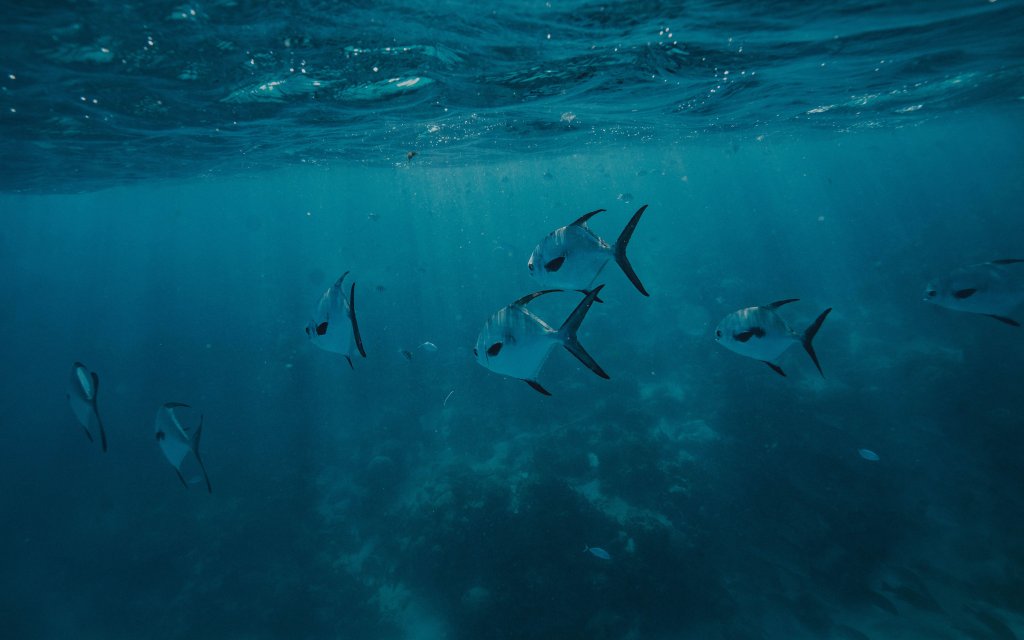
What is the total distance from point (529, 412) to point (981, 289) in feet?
47.9

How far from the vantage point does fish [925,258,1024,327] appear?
16.5 feet

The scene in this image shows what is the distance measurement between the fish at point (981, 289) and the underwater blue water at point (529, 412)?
641 cm

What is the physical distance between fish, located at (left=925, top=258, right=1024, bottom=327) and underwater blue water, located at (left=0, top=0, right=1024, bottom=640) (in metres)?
6.41

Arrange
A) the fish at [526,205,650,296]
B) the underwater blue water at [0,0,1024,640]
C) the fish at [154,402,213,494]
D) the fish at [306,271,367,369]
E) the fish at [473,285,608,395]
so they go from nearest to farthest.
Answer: the fish at [473,285,608,395], the fish at [306,271,367,369], the fish at [526,205,650,296], the fish at [154,402,213,494], the underwater blue water at [0,0,1024,640]

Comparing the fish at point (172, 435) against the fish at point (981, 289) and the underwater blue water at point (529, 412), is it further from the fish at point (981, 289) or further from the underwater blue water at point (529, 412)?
the fish at point (981, 289)

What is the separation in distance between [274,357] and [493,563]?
75.1 feet

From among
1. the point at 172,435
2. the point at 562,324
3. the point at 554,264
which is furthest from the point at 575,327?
the point at 172,435

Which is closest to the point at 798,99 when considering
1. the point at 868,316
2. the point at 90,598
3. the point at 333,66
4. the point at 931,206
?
the point at 868,316

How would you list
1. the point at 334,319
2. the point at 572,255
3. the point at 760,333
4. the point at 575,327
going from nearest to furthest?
the point at 575,327 → the point at 334,319 → the point at 572,255 → the point at 760,333

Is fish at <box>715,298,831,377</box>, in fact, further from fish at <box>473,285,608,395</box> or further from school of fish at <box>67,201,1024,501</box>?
fish at <box>473,285,608,395</box>

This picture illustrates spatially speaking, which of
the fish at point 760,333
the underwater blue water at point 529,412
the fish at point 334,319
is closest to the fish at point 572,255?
the fish at point 760,333

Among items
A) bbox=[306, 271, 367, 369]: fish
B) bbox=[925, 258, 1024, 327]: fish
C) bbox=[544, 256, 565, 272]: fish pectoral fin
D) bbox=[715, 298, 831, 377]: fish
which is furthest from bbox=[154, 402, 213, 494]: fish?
bbox=[925, 258, 1024, 327]: fish

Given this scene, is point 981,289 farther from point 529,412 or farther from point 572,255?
point 529,412

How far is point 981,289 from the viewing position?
5180 mm
